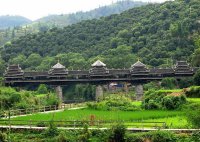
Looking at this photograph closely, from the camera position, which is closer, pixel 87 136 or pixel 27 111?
pixel 87 136

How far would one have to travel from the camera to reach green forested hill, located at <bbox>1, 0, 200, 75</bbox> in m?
99.8

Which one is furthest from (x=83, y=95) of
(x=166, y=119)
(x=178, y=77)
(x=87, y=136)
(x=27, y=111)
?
(x=87, y=136)

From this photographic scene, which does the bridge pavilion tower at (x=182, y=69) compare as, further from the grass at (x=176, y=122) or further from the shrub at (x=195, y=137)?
the shrub at (x=195, y=137)

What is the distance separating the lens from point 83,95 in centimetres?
8544

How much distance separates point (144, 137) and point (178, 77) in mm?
42510

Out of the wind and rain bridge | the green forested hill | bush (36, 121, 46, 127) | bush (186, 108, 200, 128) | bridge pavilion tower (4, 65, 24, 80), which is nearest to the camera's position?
bush (186, 108, 200, 128)

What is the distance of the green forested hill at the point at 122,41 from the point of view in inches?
3927

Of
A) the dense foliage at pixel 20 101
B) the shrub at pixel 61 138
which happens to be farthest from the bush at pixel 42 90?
the shrub at pixel 61 138

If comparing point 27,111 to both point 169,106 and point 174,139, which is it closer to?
point 169,106

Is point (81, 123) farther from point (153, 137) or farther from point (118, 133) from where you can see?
point (153, 137)

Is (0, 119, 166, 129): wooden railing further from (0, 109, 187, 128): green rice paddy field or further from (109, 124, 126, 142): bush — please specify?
(109, 124, 126, 142): bush

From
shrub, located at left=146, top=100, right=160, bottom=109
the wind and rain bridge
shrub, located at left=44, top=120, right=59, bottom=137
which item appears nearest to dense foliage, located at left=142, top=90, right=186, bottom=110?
shrub, located at left=146, top=100, right=160, bottom=109

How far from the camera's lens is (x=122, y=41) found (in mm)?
116125

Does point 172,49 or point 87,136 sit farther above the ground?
point 172,49
